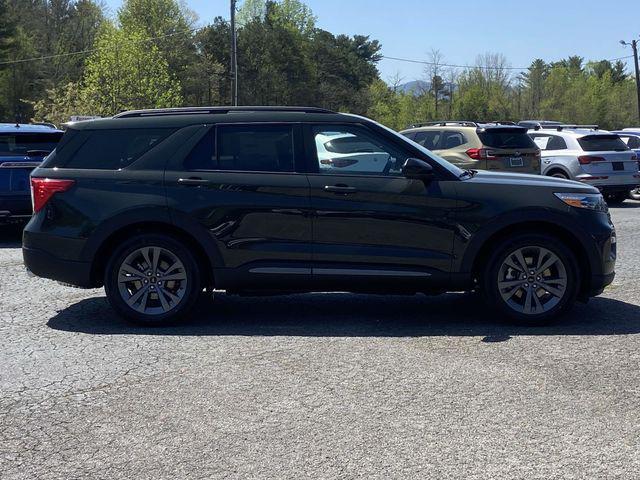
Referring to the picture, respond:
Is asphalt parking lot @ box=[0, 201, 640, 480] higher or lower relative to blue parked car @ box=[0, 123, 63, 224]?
lower

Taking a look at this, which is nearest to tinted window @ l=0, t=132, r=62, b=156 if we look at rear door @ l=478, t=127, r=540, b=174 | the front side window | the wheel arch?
the front side window

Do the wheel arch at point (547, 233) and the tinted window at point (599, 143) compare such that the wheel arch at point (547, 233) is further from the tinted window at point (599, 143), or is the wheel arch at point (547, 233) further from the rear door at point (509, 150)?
the tinted window at point (599, 143)

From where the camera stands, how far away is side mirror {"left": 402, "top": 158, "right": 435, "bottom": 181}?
6.93 m

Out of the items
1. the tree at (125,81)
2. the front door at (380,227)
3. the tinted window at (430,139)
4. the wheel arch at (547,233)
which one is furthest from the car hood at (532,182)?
the tree at (125,81)

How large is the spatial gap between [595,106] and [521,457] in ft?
244

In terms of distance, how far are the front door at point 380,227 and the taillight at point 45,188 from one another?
6.87ft

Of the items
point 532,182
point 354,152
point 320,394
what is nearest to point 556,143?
point 532,182

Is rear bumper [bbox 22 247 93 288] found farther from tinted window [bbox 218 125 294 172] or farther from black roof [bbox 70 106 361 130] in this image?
tinted window [bbox 218 125 294 172]

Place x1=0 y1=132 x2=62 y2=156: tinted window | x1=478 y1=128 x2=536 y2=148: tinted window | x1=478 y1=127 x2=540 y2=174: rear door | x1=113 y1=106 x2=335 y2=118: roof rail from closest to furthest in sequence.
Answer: x1=113 y1=106 x2=335 y2=118: roof rail
x1=0 y1=132 x2=62 y2=156: tinted window
x1=478 y1=127 x2=540 y2=174: rear door
x1=478 y1=128 x2=536 y2=148: tinted window

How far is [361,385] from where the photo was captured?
214 inches

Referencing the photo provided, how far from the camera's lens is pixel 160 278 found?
712 cm

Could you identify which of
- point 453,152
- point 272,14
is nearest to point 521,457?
point 453,152

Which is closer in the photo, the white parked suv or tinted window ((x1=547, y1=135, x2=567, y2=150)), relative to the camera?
the white parked suv

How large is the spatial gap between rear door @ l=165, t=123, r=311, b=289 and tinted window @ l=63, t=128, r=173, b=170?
34 centimetres
